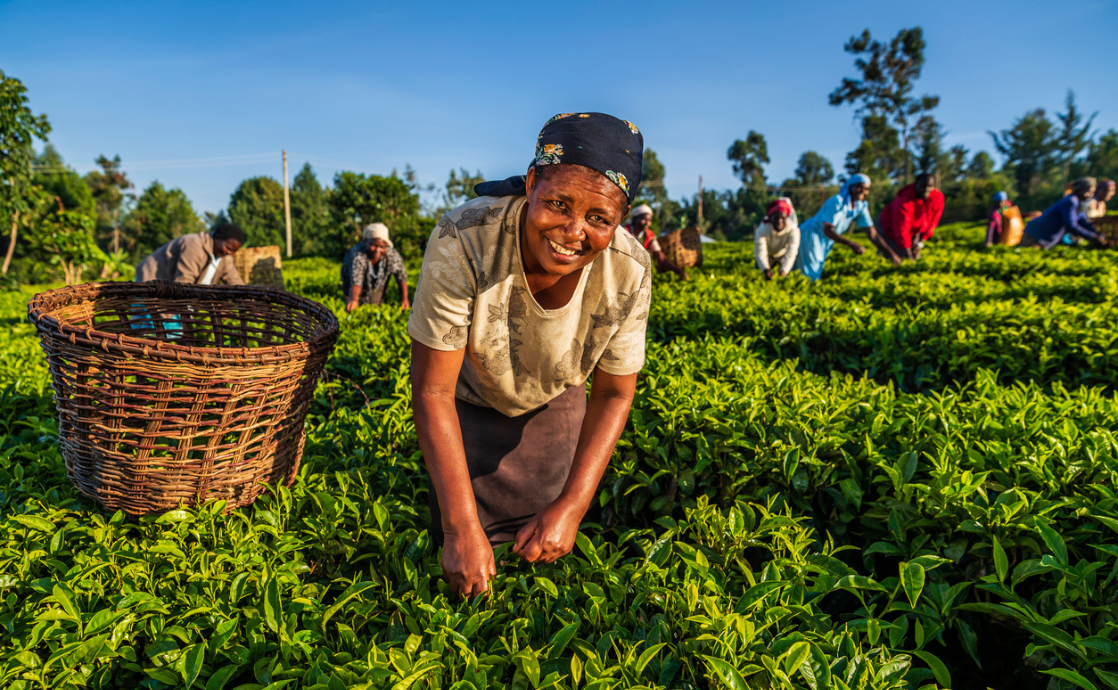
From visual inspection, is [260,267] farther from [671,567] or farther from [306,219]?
[306,219]

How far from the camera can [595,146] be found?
139cm

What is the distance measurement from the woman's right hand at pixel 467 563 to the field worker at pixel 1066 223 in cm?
1172

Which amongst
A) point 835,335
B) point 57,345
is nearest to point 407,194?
point 835,335

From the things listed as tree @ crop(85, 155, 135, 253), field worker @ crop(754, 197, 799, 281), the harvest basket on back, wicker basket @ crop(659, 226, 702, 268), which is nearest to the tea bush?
field worker @ crop(754, 197, 799, 281)

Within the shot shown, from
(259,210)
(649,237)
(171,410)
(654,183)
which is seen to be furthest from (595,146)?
(259,210)

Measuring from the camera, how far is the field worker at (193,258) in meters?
5.34

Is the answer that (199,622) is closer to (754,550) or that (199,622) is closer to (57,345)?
(57,345)

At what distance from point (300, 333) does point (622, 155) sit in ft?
5.10

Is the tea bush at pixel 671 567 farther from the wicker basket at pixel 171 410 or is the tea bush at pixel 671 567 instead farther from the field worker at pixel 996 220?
the field worker at pixel 996 220

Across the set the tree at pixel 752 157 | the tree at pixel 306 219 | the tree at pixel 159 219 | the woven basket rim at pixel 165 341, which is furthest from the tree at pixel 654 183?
the woven basket rim at pixel 165 341

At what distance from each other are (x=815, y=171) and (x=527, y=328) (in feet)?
200

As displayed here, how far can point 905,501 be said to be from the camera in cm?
183

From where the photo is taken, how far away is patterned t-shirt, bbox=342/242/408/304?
617 cm

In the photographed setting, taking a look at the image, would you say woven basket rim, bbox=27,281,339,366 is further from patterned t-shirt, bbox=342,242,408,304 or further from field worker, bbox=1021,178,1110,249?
field worker, bbox=1021,178,1110,249
